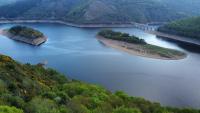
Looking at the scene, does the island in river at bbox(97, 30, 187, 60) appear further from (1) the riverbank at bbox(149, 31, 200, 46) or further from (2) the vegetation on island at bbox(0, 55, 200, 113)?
(2) the vegetation on island at bbox(0, 55, 200, 113)

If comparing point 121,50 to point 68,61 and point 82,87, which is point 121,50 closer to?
point 68,61

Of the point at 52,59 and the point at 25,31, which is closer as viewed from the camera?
the point at 52,59

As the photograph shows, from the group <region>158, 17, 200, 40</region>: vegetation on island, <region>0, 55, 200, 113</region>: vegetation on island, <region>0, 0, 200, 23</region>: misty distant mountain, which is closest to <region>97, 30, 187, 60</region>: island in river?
<region>158, 17, 200, 40</region>: vegetation on island

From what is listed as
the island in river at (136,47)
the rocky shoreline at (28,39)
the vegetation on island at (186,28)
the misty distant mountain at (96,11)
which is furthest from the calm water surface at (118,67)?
the misty distant mountain at (96,11)

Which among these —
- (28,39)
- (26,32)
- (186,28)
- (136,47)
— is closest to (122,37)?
(136,47)

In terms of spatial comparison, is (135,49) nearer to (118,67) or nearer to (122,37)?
(122,37)

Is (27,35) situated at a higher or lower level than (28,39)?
higher

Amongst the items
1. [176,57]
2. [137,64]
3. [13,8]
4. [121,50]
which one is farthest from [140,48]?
[13,8]

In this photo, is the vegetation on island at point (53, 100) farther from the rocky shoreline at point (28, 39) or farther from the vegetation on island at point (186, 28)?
the vegetation on island at point (186, 28)
